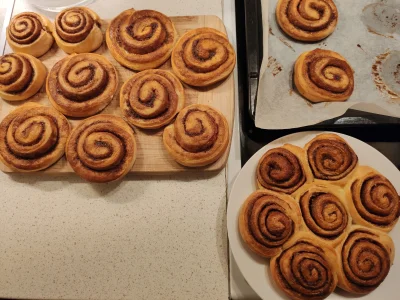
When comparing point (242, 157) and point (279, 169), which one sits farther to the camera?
point (242, 157)

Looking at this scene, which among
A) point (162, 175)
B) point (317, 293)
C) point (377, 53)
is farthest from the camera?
point (377, 53)

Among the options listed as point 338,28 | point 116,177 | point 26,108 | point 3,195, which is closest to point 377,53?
point 338,28

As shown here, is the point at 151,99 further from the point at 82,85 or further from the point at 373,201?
the point at 373,201

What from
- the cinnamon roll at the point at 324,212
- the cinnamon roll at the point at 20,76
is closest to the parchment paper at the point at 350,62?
the cinnamon roll at the point at 324,212

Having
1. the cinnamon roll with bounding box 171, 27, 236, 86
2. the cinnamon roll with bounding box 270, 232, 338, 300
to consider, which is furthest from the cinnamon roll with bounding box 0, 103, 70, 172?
the cinnamon roll with bounding box 270, 232, 338, 300

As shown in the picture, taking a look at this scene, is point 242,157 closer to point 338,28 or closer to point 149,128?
point 149,128

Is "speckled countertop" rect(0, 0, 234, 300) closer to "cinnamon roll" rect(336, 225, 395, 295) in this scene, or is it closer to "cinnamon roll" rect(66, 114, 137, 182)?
"cinnamon roll" rect(66, 114, 137, 182)
